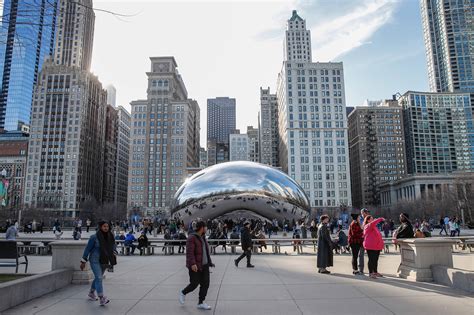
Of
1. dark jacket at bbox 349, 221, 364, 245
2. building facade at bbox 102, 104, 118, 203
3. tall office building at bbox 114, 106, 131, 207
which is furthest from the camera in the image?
tall office building at bbox 114, 106, 131, 207

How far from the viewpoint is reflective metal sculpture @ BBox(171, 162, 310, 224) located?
96.1ft

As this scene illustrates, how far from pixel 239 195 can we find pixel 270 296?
22.4 m

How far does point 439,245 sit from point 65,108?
395 ft

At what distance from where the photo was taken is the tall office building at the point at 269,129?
503ft

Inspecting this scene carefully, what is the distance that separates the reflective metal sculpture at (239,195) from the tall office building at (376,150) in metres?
114

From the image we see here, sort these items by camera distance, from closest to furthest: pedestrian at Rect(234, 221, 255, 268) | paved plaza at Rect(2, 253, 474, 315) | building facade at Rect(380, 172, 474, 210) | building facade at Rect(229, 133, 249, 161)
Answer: paved plaza at Rect(2, 253, 474, 315) < pedestrian at Rect(234, 221, 255, 268) < building facade at Rect(380, 172, 474, 210) < building facade at Rect(229, 133, 249, 161)

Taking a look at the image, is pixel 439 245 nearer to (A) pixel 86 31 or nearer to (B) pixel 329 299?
(B) pixel 329 299

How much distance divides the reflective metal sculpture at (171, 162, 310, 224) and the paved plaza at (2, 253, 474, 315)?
19497mm

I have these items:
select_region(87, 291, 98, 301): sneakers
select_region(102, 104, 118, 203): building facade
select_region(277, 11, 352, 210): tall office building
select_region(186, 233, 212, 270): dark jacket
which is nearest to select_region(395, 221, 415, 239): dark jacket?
select_region(186, 233, 212, 270): dark jacket

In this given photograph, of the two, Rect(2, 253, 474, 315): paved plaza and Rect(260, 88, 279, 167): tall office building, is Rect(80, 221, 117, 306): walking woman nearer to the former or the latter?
Rect(2, 253, 474, 315): paved plaza

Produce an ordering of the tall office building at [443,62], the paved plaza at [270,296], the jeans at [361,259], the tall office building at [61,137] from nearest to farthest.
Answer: the paved plaza at [270,296] → the jeans at [361,259] → the tall office building at [61,137] → the tall office building at [443,62]

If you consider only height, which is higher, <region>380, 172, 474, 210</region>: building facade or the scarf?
<region>380, 172, 474, 210</region>: building facade

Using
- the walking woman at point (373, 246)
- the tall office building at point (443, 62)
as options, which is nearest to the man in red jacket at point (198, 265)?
the walking woman at point (373, 246)

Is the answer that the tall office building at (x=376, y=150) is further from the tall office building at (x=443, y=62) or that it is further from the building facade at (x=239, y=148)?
the building facade at (x=239, y=148)
